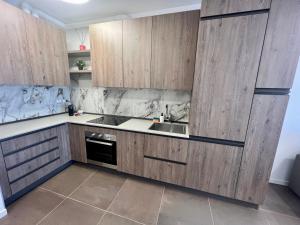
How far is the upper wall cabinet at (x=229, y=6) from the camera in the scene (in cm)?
126

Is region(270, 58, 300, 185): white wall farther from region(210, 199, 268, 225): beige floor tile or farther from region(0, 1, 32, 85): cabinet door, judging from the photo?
region(0, 1, 32, 85): cabinet door

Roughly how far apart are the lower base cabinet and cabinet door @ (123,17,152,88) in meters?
1.42

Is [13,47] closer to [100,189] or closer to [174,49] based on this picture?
[174,49]

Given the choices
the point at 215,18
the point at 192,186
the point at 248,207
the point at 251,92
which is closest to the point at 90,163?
the point at 192,186

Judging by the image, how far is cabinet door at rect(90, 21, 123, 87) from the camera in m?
2.03

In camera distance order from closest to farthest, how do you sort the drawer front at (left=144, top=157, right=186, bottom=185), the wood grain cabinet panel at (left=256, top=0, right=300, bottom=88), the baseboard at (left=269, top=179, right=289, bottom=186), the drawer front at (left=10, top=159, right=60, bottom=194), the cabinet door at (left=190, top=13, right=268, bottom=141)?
the wood grain cabinet panel at (left=256, top=0, right=300, bottom=88) < the cabinet door at (left=190, top=13, right=268, bottom=141) < the drawer front at (left=10, top=159, right=60, bottom=194) < the drawer front at (left=144, top=157, right=186, bottom=185) < the baseboard at (left=269, top=179, right=289, bottom=186)

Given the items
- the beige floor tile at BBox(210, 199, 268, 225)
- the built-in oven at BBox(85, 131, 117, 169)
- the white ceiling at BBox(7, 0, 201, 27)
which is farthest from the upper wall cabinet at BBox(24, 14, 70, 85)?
the beige floor tile at BBox(210, 199, 268, 225)

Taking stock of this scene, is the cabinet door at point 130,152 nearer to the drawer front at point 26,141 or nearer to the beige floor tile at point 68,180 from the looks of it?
the beige floor tile at point 68,180

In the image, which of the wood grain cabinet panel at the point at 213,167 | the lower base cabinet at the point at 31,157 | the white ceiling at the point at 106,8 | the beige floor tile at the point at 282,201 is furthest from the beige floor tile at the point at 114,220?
the white ceiling at the point at 106,8

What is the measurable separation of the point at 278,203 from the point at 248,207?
435 mm

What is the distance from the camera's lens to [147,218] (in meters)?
1.52

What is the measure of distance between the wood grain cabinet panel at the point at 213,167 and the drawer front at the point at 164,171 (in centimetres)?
10

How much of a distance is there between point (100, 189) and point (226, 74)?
2.21 meters

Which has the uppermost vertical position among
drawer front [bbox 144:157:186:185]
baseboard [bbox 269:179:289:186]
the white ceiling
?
the white ceiling
